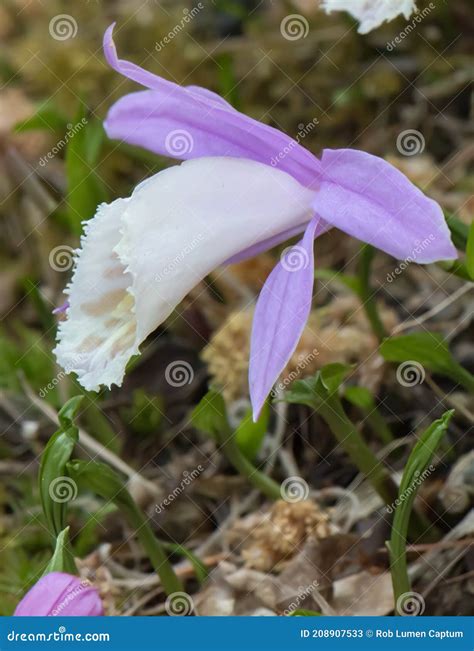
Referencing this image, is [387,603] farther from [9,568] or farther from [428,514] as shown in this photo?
[9,568]

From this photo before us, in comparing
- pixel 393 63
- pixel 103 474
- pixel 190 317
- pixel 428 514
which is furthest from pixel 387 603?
pixel 393 63

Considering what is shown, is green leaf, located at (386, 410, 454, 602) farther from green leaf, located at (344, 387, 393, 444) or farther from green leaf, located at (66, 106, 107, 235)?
green leaf, located at (66, 106, 107, 235)

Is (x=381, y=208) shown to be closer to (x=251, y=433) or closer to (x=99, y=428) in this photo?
(x=251, y=433)

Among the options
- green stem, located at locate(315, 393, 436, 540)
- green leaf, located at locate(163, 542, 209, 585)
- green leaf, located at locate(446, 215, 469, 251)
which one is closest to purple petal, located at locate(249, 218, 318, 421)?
green stem, located at locate(315, 393, 436, 540)

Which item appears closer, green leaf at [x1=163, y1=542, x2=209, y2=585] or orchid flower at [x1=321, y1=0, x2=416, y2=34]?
orchid flower at [x1=321, y1=0, x2=416, y2=34]

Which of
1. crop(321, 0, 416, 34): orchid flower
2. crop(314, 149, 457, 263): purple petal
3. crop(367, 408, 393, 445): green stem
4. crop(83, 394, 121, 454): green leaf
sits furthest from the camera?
crop(83, 394, 121, 454): green leaf
